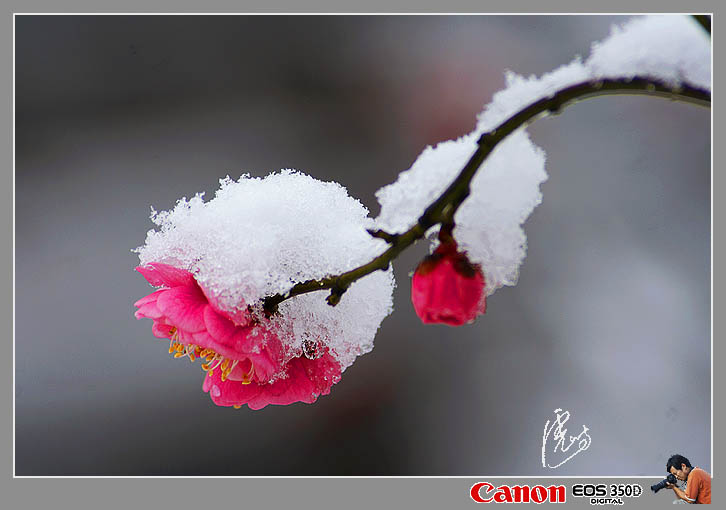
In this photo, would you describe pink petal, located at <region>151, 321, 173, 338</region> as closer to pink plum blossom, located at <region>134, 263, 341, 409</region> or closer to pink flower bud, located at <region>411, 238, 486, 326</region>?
pink plum blossom, located at <region>134, 263, 341, 409</region>

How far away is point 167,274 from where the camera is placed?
0.40 metres

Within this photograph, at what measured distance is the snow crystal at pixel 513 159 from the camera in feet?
1.15

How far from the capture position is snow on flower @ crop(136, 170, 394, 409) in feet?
1.21

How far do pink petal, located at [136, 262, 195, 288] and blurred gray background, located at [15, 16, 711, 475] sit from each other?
2.98 ft

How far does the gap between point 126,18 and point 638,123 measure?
1.22 metres

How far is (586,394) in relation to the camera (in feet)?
Result: 4.28

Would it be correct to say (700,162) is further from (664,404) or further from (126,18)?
(126,18)

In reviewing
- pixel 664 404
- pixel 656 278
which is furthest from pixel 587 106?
pixel 664 404

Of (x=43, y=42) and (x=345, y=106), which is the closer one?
(x=43, y=42)
